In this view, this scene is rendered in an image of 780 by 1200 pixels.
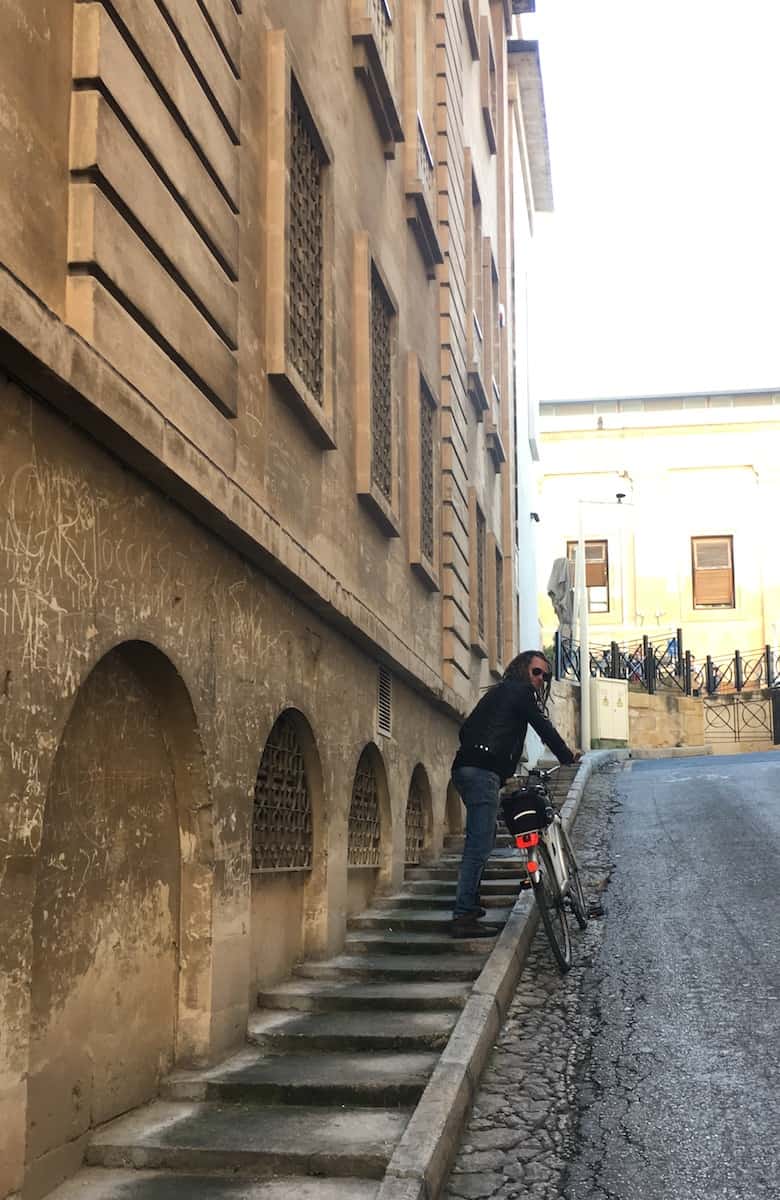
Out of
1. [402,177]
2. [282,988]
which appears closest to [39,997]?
[282,988]

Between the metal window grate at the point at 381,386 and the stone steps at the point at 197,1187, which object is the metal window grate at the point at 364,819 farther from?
the stone steps at the point at 197,1187

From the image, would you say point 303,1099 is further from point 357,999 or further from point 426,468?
point 426,468

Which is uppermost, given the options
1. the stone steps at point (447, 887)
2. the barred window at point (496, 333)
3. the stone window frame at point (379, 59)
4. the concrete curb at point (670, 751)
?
the barred window at point (496, 333)

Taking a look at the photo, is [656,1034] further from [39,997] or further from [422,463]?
[422,463]

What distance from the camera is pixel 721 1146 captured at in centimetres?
528

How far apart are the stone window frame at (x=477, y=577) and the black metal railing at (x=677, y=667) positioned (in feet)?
50.2

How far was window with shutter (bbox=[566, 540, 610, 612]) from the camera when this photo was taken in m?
43.2

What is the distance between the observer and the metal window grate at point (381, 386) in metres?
10.9

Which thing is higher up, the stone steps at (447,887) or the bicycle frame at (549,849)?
the bicycle frame at (549,849)

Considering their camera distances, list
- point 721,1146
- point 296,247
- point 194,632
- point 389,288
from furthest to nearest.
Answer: point 389,288
point 296,247
point 194,632
point 721,1146

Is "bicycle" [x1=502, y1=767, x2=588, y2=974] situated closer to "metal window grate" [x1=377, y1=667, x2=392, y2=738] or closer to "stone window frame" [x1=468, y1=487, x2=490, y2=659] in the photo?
"metal window grate" [x1=377, y1=667, x2=392, y2=738]

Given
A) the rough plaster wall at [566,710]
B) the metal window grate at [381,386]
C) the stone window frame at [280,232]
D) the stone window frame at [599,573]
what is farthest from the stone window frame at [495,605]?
the stone window frame at [599,573]

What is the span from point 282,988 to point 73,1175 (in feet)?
8.54

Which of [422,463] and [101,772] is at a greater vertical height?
[422,463]
